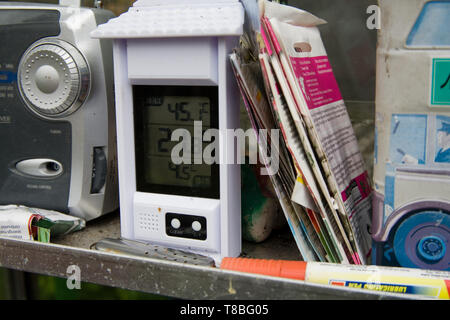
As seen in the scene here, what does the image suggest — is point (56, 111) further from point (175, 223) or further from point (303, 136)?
point (303, 136)

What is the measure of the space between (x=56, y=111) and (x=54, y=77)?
0.06 meters

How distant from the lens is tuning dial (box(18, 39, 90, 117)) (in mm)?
852

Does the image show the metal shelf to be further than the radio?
No

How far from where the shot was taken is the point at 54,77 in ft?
2.81

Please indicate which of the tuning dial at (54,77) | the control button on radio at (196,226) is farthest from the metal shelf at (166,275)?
the tuning dial at (54,77)

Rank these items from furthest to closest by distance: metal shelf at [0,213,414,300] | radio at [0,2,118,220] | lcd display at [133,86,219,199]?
1. radio at [0,2,118,220]
2. lcd display at [133,86,219,199]
3. metal shelf at [0,213,414,300]

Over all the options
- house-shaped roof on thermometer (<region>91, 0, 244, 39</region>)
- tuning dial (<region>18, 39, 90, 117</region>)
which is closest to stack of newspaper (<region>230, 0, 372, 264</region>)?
house-shaped roof on thermometer (<region>91, 0, 244, 39</region>)

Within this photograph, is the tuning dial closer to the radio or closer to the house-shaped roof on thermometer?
the radio

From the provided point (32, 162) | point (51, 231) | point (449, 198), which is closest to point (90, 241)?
point (51, 231)

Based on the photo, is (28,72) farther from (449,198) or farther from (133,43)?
(449,198)

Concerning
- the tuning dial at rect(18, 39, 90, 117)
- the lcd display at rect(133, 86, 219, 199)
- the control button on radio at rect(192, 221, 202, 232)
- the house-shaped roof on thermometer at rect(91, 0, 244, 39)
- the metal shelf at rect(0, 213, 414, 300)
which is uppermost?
the house-shaped roof on thermometer at rect(91, 0, 244, 39)

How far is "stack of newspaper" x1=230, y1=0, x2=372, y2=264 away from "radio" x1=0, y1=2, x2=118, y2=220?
0.29 meters

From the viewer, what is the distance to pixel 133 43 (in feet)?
2.45

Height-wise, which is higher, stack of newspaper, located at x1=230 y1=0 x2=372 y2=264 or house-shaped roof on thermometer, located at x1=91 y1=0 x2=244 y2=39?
house-shaped roof on thermometer, located at x1=91 y1=0 x2=244 y2=39
